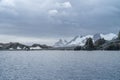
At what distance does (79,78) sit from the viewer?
219 feet

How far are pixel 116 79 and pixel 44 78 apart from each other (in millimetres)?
17878

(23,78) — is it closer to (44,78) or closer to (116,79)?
(44,78)

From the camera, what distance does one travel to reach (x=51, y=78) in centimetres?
6712

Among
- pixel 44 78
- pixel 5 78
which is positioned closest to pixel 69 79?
pixel 44 78

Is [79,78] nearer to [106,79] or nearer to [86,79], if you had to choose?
[86,79]

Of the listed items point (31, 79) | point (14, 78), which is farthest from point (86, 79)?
point (14, 78)

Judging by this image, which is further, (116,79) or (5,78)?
(5,78)

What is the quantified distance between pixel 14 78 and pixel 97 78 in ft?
69.1

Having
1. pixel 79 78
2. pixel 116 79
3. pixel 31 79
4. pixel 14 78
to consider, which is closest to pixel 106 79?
pixel 116 79

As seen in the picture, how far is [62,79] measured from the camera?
213 feet

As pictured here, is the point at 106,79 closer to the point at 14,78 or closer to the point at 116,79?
the point at 116,79

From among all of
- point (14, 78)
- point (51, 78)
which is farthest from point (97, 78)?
point (14, 78)

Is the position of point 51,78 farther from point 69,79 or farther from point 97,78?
Result: point 97,78

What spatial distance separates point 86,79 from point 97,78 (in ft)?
9.81
